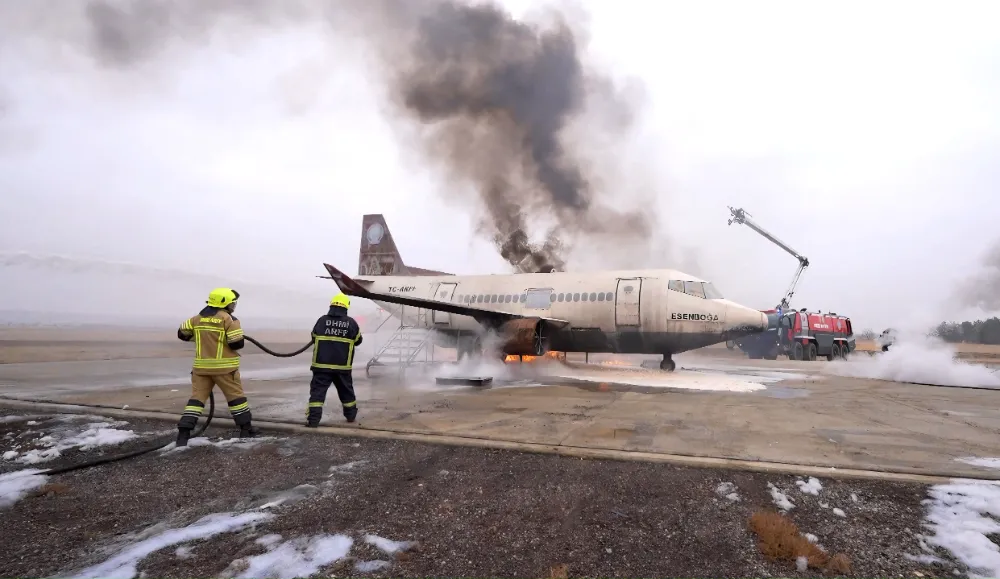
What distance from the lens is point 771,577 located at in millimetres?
2982

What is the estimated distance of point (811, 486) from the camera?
173 inches

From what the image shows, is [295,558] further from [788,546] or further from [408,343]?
[408,343]

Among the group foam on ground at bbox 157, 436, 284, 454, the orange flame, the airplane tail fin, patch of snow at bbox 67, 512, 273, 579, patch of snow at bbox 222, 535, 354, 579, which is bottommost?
foam on ground at bbox 157, 436, 284, 454

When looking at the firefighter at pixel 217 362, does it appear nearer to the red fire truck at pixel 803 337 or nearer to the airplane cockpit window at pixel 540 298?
the airplane cockpit window at pixel 540 298

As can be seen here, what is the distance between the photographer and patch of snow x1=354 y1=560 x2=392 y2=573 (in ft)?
9.77

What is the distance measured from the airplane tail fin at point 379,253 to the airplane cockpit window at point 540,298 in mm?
5719

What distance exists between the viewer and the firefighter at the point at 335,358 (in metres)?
7.20

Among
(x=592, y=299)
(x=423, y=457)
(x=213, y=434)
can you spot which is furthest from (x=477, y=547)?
(x=592, y=299)

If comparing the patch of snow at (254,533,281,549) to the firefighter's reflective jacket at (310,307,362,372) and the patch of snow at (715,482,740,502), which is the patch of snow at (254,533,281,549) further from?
the firefighter's reflective jacket at (310,307,362,372)

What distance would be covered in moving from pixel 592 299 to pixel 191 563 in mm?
13602

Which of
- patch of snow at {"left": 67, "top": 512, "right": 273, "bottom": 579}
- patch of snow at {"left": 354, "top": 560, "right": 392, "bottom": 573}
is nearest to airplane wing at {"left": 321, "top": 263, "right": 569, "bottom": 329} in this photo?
patch of snow at {"left": 67, "top": 512, "right": 273, "bottom": 579}

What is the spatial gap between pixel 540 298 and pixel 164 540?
13657 millimetres

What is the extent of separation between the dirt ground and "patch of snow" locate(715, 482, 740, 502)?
0.03 meters

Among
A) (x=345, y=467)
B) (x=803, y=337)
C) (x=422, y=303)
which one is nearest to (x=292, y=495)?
(x=345, y=467)
